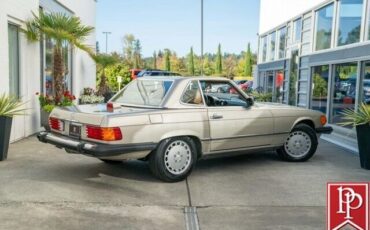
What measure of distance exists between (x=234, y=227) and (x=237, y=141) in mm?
2432

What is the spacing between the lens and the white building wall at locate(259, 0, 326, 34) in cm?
1358

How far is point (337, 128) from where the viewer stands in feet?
33.9

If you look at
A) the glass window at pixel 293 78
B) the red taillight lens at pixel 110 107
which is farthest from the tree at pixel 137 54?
the red taillight lens at pixel 110 107

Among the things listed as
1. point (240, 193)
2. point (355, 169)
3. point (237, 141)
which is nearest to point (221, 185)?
point (240, 193)

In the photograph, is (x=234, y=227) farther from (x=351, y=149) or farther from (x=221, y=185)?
(x=351, y=149)

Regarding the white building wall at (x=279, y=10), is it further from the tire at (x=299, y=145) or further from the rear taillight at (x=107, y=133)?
the rear taillight at (x=107, y=133)

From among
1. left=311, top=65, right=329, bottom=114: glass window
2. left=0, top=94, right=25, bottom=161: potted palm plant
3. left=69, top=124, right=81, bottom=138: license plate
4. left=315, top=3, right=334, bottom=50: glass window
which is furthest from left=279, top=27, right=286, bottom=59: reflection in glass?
left=69, top=124, right=81, bottom=138: license plate

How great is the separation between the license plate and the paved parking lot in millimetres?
635

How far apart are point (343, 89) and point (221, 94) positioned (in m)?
4.51

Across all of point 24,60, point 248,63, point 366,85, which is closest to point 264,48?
point 366,85

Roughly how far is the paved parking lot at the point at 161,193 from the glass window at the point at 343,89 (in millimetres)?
2597

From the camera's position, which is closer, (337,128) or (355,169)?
(355,169)

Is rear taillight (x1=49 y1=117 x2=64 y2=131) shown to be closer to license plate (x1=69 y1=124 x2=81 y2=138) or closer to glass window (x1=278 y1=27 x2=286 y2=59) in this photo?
license plate (x1=69 y1=124 x2=81 y2=138)

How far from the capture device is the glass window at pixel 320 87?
11.4m
